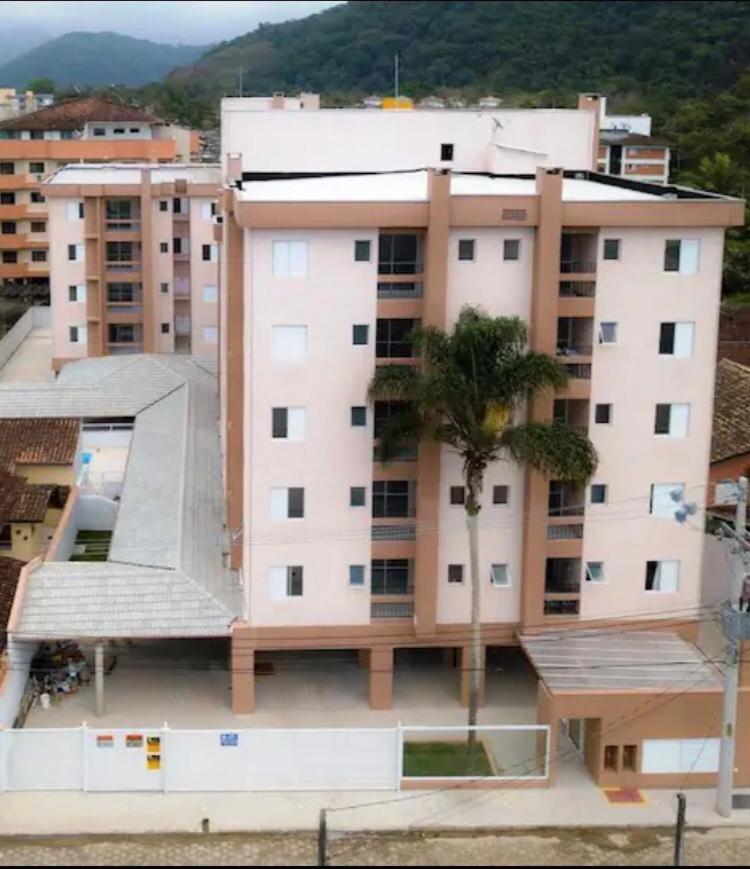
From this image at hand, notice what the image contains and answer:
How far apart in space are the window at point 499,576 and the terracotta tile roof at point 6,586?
37.9ft

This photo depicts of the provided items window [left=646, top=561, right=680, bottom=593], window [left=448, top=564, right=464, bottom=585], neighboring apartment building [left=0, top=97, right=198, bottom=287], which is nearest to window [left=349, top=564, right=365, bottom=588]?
window [left=448, top=564, right=464, bottom=585]

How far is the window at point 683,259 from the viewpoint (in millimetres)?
29531

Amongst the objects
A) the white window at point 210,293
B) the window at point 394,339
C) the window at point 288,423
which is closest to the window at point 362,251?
the window at point 394,339

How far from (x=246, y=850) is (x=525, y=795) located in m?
6.27

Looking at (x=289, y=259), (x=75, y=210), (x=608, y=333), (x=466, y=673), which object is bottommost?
(x=466, y=673)

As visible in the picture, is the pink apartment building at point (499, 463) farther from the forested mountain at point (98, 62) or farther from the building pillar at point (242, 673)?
the forested mountain at point (98, 62)

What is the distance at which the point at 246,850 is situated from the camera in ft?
83.0

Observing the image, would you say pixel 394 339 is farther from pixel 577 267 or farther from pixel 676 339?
pixel 676 339

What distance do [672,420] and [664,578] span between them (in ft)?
13.0

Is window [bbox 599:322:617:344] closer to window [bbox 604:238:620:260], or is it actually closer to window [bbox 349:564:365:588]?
window [bbox 604:238:620:260]

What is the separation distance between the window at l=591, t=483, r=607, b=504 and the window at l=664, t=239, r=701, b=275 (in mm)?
5309

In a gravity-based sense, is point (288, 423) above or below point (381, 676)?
above

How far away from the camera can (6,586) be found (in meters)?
31.1

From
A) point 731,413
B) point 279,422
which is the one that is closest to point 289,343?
point 279,422
